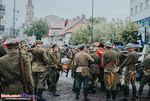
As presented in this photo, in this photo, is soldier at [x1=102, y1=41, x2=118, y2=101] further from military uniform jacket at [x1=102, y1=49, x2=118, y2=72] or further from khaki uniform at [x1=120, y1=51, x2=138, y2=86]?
khaki uniform at [x1=120, y1=51, x2=138, y2=86]

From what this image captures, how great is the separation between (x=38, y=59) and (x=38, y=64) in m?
0.19

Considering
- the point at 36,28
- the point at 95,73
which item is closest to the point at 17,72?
the point at 95,73

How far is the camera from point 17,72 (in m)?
3.95

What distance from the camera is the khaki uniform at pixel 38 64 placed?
753cm

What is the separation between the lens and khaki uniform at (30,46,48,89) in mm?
7527

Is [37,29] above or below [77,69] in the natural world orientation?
above

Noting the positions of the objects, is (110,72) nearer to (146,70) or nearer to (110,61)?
(110,61)

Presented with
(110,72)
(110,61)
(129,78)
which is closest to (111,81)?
(110,72)

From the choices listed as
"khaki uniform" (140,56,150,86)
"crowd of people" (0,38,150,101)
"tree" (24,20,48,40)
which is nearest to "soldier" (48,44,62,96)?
"crowd of people" (0,38,150,101)

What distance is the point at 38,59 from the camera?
7672 mm

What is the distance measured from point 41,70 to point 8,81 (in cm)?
359

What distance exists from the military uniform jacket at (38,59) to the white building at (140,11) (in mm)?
33276

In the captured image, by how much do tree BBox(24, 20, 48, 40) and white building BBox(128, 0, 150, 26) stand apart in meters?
48.3

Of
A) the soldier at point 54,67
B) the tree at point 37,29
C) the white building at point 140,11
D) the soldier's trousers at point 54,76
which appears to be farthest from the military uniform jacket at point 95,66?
the tree at point 37,29
